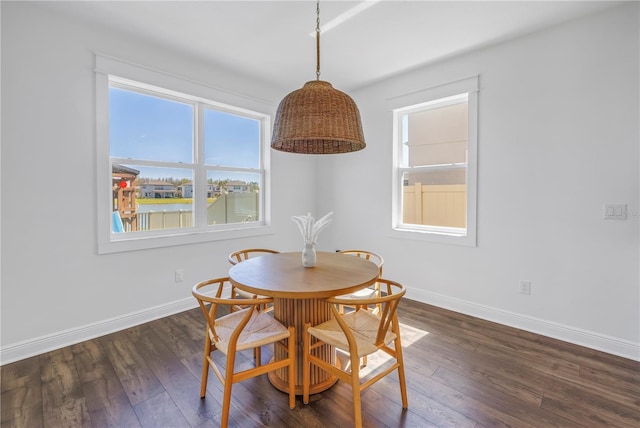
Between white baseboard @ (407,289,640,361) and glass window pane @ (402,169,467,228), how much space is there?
32.2 inches

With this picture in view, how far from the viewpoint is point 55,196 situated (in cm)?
232

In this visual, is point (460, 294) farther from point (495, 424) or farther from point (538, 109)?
point (538, 109)

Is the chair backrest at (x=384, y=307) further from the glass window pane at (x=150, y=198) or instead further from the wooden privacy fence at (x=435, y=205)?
the glass window pane at (x=150, y=198)

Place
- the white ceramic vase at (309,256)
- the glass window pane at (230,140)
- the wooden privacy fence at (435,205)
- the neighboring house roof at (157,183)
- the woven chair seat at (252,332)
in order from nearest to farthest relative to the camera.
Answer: the woven chair seat at (252,332) < the white ceramic vase at (309,256) < the neighboring house roof at (157,183) < the wooden privacy fence at (435,205) < the glass window pane at (230,140)

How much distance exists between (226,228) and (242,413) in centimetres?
220

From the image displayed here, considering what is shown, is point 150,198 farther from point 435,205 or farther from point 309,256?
point 435,205

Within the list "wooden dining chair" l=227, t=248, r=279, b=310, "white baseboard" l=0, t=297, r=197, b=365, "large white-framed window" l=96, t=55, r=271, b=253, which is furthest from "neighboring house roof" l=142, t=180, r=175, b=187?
"white baseboard" l=0, t=297, r=197, b=365

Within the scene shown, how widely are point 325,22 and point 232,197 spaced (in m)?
2.13

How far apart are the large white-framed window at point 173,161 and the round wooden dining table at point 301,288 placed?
1427 mm

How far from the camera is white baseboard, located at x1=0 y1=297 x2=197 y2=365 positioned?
7.12 feet

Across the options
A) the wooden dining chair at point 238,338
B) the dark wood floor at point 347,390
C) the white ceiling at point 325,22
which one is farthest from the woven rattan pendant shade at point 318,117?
the dark wood floor at point 347,390

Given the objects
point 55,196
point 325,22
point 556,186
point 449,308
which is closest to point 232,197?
point 55,196

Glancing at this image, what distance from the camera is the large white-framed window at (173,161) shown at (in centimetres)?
263

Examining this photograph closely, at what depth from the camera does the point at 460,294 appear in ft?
10.2
